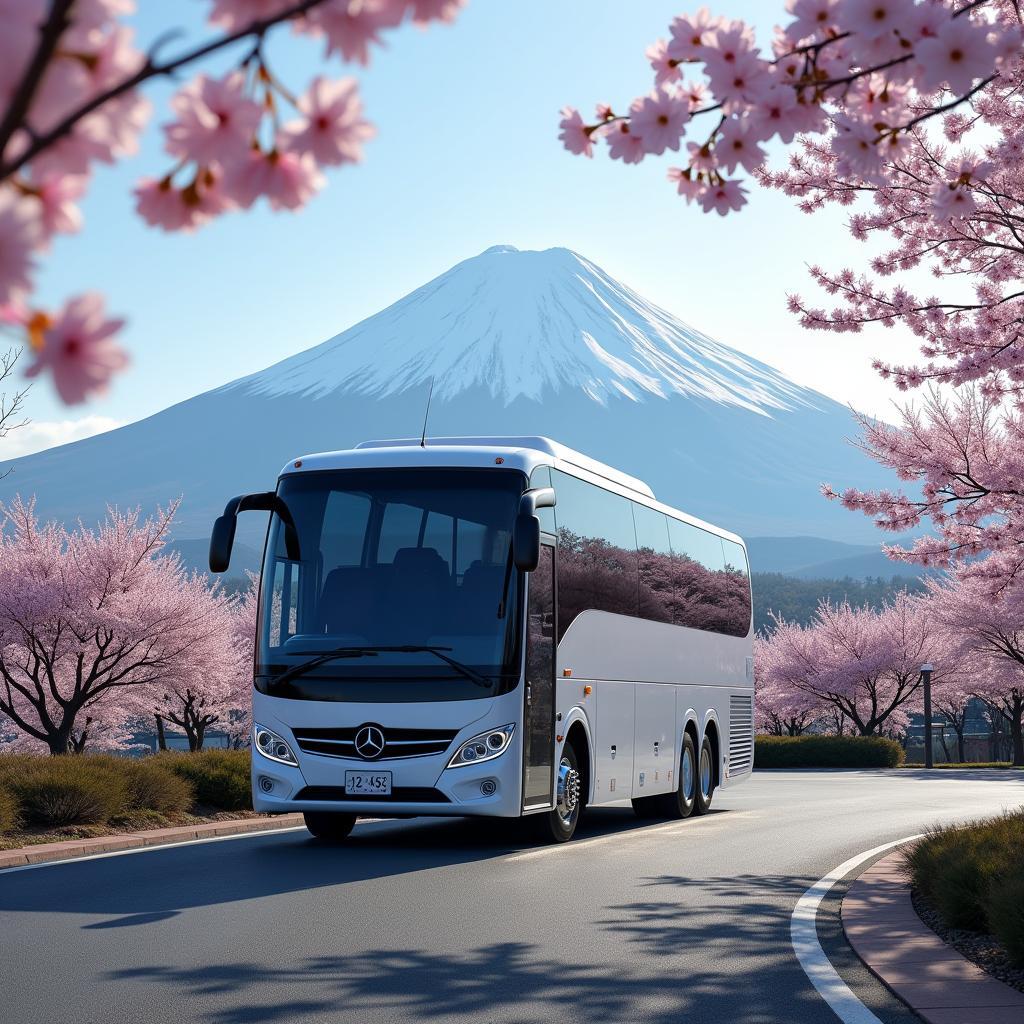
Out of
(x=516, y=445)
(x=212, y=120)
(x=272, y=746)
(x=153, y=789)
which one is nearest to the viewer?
(x=212, y=120)

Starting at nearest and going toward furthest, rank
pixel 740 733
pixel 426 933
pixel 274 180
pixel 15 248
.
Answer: pixel 15 248
pixel 274 180
pixel 426 933
pixel 740 733

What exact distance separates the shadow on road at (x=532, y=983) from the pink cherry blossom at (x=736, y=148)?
383 cm

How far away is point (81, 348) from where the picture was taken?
1.43m

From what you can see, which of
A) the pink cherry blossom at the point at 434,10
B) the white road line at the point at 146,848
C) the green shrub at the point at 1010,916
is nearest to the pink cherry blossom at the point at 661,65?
the pink cherry blossom at the point at 434,10

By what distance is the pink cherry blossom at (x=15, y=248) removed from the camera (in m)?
1.31

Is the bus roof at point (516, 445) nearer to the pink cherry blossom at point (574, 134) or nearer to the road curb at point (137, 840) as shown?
the road curb at point (137, 840)

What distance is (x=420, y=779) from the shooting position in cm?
1323

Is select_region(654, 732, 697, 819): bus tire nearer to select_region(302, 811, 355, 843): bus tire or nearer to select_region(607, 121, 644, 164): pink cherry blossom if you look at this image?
select_region(302, 811, 355, 843): bus tire

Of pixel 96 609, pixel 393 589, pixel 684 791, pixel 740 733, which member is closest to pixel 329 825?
pixel 393 589

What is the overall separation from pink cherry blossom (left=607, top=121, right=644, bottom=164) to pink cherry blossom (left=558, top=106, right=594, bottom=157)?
0.23 metres

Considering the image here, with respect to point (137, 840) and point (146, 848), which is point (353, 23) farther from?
point (137, 840)

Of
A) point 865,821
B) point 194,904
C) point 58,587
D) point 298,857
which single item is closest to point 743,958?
point 194,904

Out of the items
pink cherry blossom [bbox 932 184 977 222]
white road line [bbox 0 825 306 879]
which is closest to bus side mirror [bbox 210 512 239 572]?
white road line [bbox 0 825 306 879]

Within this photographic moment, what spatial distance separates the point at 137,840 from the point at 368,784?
113 inches
